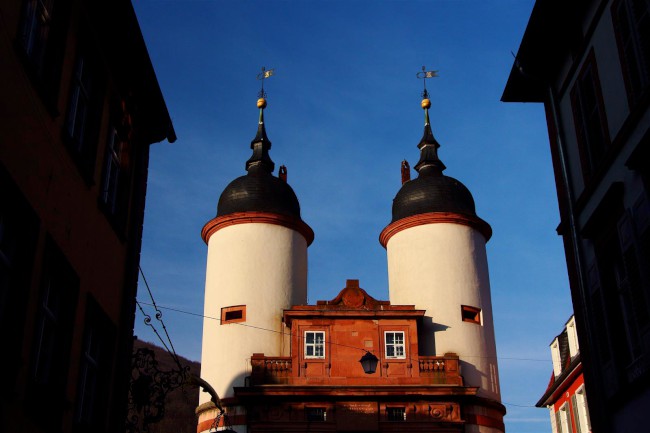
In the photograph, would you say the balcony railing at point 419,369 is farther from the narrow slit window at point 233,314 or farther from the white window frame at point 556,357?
the white window frame at point 556,357

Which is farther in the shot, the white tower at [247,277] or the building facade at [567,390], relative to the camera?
the white tower at [247,277]

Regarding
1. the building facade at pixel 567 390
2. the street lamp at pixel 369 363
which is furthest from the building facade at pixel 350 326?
the building facade at pixel 567 390

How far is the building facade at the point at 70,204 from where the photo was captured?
10.2m

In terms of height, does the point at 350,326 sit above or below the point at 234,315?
below

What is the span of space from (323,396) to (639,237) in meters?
21.3

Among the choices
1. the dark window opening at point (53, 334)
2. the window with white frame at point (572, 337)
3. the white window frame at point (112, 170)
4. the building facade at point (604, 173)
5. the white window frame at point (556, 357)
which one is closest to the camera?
the dark window opening at point (53, 334)

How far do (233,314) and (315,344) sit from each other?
399 cm

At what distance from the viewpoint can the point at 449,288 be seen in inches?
1435

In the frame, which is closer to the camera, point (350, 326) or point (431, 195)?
point (350, 326)

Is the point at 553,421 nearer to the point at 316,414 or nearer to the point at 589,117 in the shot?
the point at 316,414

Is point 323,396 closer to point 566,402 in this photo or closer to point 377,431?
point 377,431

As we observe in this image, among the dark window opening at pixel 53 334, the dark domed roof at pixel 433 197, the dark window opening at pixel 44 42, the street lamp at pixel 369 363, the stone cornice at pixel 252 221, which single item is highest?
the dark domed roof at pixel 433 197

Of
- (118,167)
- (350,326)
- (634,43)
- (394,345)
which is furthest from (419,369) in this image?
(634,43)

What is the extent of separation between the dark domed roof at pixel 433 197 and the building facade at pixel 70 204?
2262cm
